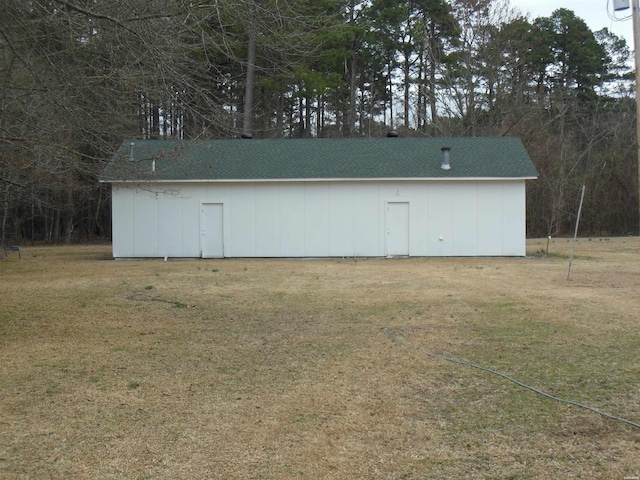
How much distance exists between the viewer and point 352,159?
2156cm

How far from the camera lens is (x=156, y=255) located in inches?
832

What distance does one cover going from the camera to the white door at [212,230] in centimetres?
2092

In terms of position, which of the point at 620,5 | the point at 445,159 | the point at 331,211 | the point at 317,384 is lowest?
the point at 317,384

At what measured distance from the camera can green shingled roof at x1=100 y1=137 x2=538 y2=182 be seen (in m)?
20.4

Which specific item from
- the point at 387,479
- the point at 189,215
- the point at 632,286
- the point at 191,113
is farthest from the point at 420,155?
the point at 387,479

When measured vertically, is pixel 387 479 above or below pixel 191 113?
below

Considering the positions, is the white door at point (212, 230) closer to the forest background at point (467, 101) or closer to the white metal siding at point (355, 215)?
the white metal siding at point (355, 215)

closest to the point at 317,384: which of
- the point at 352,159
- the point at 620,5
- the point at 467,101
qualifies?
the point at 620,5

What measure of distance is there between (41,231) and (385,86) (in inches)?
792

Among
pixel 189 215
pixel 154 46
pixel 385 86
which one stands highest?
pixel 385 86

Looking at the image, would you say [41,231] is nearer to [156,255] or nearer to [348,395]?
[156,255]

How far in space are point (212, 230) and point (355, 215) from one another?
446 centimetres

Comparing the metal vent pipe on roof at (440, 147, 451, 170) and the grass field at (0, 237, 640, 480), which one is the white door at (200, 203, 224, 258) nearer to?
the metal vent pipe on roof at (440, 147, 451, 170)

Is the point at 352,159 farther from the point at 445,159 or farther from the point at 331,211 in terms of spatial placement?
the point at 445,159
